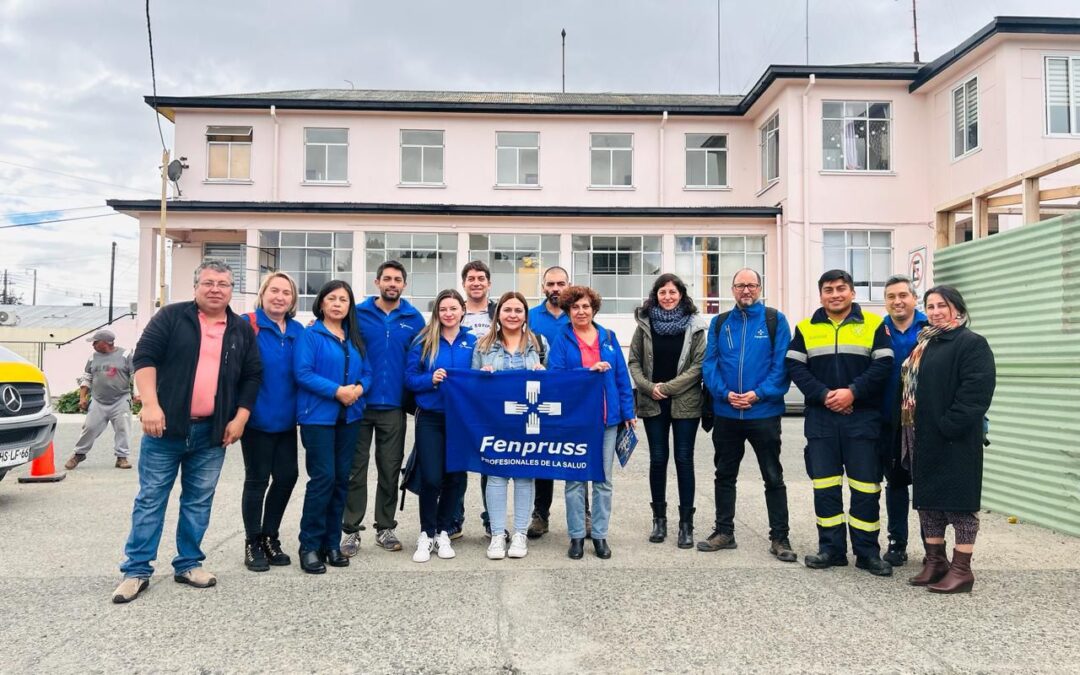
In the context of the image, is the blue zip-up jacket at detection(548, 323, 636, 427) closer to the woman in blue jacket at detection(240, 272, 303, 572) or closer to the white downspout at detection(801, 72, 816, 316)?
the woman in blue jacket at detection(240, 272, 303, 572)

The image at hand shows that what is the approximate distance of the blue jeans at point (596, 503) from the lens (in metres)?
5.41

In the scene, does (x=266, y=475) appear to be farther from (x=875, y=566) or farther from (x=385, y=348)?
(x=875, y=566)

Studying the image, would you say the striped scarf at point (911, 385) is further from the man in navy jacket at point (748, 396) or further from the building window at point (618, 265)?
the building window at point (618, 265)

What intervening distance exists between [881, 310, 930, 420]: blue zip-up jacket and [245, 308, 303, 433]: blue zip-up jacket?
13.7ft

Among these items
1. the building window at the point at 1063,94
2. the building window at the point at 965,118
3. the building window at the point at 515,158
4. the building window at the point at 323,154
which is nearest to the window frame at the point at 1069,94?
the building window at the point at 1063,94

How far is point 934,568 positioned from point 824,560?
0.68 meters

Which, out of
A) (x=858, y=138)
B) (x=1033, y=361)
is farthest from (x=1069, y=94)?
(x=1033, y=361)

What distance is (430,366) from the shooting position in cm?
536

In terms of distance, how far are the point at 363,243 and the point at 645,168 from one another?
9.71 m

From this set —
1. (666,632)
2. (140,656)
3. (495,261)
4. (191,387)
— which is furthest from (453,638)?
(495,261)

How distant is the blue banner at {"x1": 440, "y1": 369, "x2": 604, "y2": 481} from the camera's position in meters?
5.43

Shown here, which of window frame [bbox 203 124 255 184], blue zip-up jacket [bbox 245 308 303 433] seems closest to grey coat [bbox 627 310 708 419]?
blue zip-up jacket [bbox 245 308 303 433]

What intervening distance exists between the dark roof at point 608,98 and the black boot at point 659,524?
17.9m

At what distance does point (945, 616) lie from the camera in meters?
4.12
